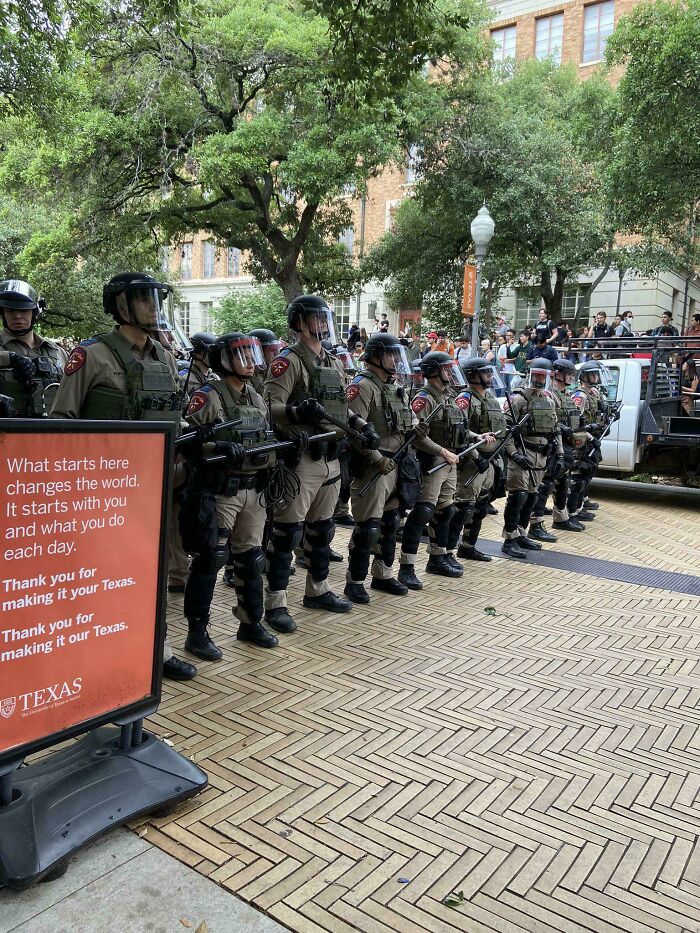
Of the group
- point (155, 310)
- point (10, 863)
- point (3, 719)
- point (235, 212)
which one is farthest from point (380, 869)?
point (235, 212)

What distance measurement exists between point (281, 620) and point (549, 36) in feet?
106

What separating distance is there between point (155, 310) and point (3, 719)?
2.36 metres

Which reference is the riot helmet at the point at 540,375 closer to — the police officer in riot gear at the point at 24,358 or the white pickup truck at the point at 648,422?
the white pickup truck at the point at 648,422

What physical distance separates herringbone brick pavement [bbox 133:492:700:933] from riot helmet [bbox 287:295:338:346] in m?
2.18

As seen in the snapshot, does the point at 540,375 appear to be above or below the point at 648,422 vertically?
above

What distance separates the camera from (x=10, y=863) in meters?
2.54

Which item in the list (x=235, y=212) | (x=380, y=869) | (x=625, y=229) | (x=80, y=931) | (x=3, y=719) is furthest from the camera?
(x=235, y=212)

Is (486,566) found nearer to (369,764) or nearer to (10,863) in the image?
(369,764)

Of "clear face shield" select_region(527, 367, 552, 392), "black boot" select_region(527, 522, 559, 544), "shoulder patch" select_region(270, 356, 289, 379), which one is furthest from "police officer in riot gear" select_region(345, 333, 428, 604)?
"black boot" select_region(527, 522, 559, 544)

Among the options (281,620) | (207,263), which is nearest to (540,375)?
(281,620)

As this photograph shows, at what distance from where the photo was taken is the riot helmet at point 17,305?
20.0 feet

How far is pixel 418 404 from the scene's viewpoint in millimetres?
6895

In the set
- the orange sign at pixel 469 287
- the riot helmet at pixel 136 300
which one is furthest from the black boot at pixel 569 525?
the riot helmet at pixel 136 300

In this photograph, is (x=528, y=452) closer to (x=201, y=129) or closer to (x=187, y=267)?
(x=201, y=129)
